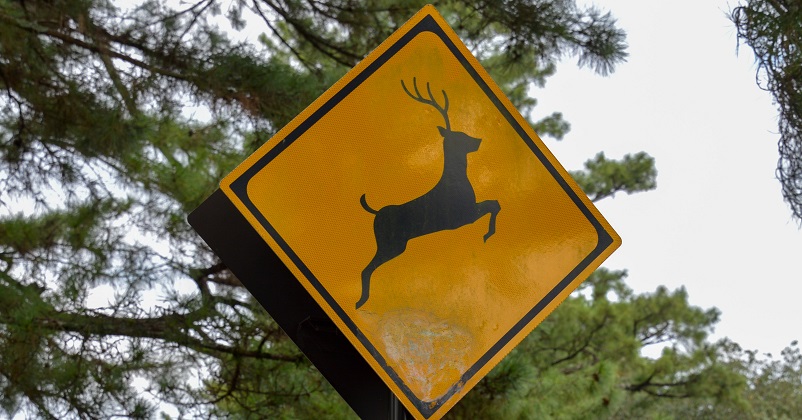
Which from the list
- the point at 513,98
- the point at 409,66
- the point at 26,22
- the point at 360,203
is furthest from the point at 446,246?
the point at 513,98

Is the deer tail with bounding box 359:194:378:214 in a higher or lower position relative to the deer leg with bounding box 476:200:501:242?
higher

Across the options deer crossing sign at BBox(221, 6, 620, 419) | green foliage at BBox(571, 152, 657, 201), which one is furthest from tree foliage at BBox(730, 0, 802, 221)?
green foliage at BBox(571, 152, 657, 201)

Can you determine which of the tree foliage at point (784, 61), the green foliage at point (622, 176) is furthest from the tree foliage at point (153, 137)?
the green foliage at point (622, 176)

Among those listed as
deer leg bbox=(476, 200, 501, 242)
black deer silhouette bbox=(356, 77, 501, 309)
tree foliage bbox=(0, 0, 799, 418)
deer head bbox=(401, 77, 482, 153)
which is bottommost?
deer leg bbox=(476, 200, 501, 242)

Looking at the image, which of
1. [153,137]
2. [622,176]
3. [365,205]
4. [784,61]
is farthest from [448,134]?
[622,176]

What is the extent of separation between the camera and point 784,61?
7.08ft

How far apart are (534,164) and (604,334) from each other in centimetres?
891

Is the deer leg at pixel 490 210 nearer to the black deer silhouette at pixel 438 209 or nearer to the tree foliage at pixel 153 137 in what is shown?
the black deer silhouette at pixel 438 209

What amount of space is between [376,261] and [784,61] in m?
1.37

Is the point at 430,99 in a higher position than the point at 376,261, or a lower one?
higher

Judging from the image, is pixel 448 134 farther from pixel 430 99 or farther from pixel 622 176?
pixel 622 176

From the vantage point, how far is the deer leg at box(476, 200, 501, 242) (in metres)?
1.40

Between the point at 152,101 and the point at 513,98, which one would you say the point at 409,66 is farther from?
the point at 513,98

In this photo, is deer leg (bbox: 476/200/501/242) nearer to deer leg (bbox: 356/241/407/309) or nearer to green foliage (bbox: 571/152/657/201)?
deer leg (bbox: 356/241/407/309)
